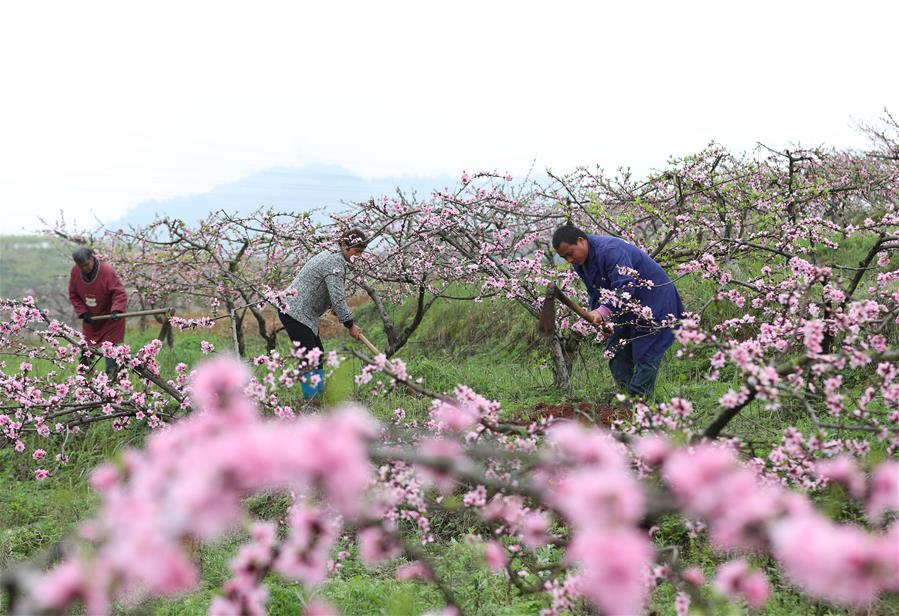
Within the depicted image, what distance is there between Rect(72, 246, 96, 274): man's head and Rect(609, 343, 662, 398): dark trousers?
619 centimetres

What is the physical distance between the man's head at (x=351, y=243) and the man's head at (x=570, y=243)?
7.30 ft

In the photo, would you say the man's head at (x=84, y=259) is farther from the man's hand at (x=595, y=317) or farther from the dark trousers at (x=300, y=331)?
the man's hand at (x=595, y=317)

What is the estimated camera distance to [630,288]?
222 inches

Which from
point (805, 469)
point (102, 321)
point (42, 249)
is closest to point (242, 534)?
point (805, 469)

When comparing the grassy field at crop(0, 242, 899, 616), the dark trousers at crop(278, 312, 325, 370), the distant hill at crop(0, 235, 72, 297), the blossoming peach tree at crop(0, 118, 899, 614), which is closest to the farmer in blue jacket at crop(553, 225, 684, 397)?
the blossoming peach tree at crop(0, 118, 899, 614)

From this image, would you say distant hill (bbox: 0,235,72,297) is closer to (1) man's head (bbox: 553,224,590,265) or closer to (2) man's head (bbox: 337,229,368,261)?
(2) man's head (bbox: 337,229,368,261)

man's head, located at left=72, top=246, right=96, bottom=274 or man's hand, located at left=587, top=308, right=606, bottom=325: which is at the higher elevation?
man's head, located at left=72, top=246, right=96, bottom=274

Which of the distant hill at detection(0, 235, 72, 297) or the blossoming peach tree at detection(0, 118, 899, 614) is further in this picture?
the distant hill at detection(0, 235, 72, 297)

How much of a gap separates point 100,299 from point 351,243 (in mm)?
3603

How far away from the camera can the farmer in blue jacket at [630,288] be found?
5461 mm

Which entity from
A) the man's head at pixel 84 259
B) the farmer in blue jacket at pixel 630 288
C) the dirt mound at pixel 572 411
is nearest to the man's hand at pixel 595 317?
the farmer in blue jacket at pixel 630 288

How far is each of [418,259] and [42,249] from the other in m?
53.2

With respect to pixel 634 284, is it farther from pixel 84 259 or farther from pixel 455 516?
pixel 84 259

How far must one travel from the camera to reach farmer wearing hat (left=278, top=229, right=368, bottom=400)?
269 inches
